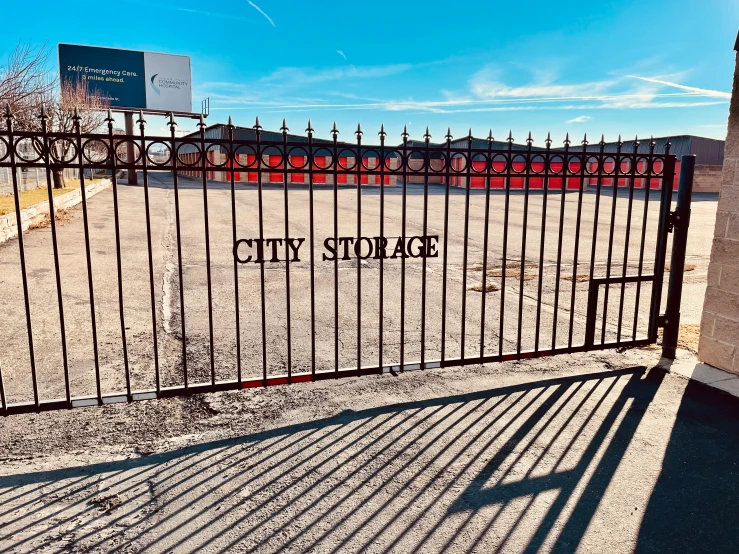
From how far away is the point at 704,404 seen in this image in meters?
4.54

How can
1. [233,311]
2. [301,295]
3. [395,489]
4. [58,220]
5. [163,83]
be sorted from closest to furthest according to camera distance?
[395,489] → [233,311] → [301,295] → [58,220] → [163,83]

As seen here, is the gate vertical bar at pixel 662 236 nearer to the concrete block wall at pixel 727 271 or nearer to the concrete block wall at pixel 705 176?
the concrete block wall at pixel 727 271

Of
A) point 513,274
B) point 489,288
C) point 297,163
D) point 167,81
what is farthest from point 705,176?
point 167,81

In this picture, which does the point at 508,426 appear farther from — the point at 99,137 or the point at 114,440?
the point at 99,137

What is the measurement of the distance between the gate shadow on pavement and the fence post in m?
1.27

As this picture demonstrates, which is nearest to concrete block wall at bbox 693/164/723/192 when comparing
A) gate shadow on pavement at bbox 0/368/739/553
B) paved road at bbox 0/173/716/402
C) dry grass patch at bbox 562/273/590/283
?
paved road at bbox 0/173/716/402

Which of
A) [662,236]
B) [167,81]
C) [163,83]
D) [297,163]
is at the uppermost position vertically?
[167,81]

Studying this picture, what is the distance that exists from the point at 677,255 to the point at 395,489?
3.98 metres

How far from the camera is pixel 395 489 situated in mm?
3307

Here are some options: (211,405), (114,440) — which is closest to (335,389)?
(211,405)

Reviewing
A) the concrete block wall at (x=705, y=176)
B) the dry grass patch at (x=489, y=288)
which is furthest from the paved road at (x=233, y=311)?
the concrete block wall at (x=705, y=176)

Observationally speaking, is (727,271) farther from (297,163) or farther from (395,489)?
(297,163)

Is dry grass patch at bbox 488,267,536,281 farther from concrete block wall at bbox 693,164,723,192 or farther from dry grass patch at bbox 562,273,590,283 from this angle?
concrete block wall at bbox 693,164,723,192

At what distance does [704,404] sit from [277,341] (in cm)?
406
